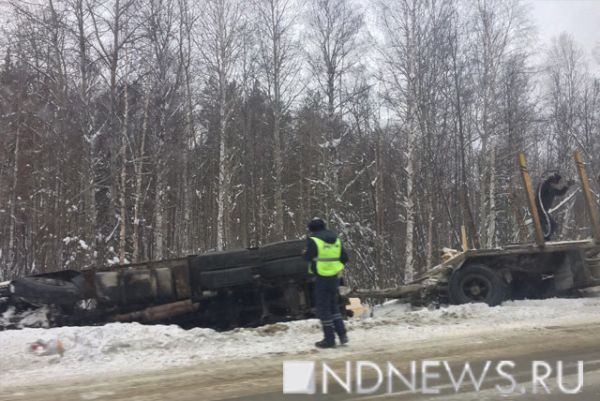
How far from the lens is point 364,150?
997 inches

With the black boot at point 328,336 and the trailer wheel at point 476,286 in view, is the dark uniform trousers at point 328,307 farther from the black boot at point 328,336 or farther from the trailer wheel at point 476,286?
the trailer wheel at point 476,286

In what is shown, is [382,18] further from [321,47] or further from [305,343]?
[305,343]

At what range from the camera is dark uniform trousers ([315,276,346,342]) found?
6.83 metres

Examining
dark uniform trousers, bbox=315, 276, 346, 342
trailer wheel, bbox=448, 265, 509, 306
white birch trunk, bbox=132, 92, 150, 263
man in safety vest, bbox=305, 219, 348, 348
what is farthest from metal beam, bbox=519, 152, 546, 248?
white birch trunk, bbox=132, 92, 150, 263

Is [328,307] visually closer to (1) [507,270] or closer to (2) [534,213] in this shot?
(1) [507,270]

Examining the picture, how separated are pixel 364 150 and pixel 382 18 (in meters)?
6.18

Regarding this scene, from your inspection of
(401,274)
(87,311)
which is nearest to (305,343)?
(87,311)

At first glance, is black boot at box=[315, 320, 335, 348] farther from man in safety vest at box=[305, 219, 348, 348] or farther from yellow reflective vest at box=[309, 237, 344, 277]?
yellow reflective vest at box=[309, 237, 344, 277]

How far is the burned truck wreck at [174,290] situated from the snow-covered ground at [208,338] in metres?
0.78

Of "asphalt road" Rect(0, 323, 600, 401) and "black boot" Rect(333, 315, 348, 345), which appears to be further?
"black boot" Rect(333, 315, 348, 345)

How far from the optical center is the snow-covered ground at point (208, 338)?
6.53 meters

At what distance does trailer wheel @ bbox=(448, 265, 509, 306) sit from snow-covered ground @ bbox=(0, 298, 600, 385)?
49cm

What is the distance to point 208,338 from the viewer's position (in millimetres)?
7508

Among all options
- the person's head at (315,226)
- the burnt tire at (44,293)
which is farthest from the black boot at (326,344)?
the burnt tire at (44,293)
